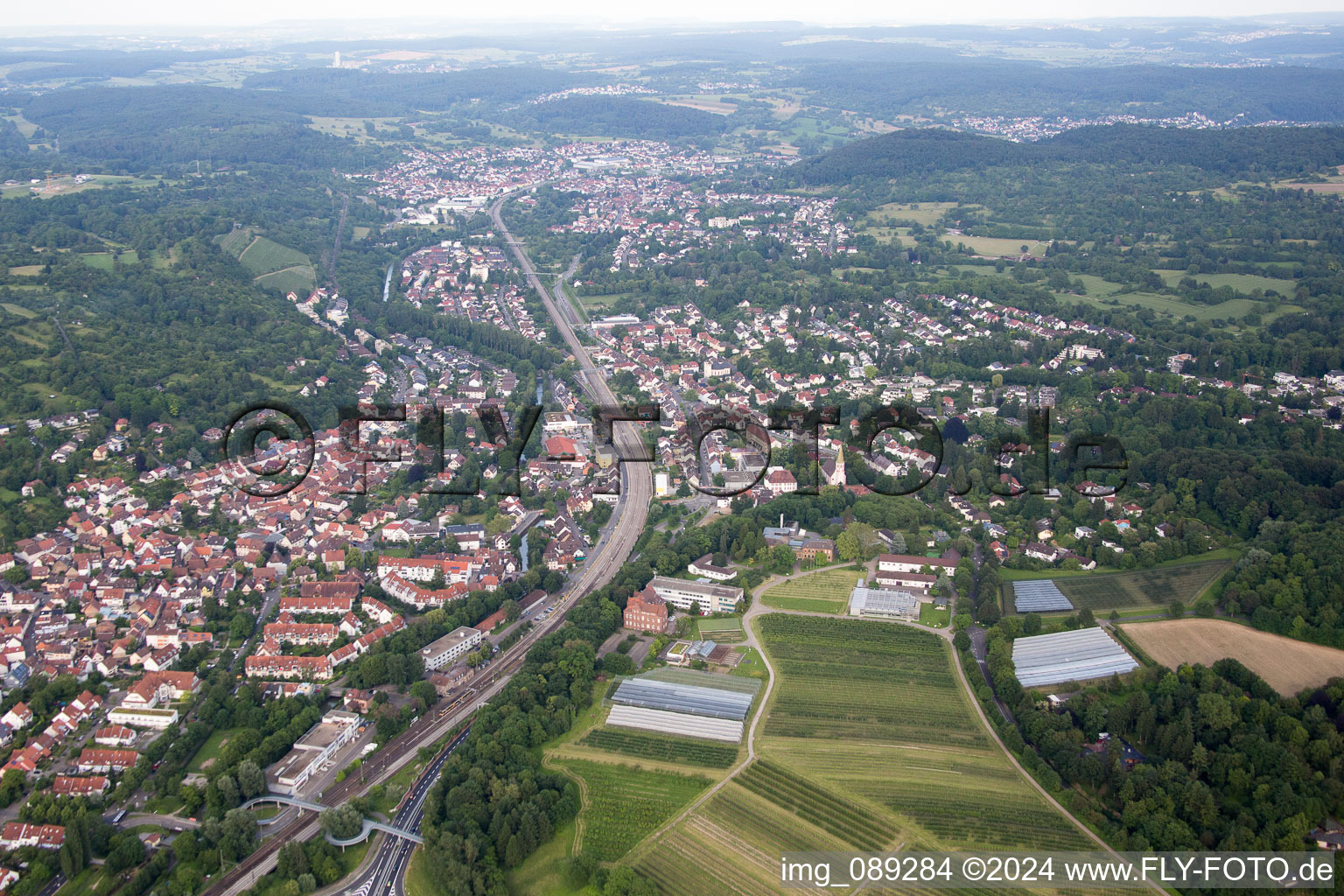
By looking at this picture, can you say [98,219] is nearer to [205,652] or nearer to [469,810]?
[205,652]

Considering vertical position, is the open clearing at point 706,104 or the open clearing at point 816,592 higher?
the open clearing at point 706,104

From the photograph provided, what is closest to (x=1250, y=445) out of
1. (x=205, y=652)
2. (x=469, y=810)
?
(x=469, y=810)

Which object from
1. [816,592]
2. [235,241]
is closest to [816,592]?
[816,592]

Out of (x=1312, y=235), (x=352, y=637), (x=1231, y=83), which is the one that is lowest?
(x=352, y=637)

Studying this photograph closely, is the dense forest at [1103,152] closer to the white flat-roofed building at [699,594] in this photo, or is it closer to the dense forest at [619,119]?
the dense forest at [619,119]

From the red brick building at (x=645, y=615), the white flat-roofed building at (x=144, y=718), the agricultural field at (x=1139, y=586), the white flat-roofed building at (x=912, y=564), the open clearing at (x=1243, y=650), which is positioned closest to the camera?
the white flat-roofed building at (x=144, y=718)

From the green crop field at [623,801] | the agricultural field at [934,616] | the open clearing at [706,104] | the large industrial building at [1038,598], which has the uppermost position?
the open clearing at [706,104]

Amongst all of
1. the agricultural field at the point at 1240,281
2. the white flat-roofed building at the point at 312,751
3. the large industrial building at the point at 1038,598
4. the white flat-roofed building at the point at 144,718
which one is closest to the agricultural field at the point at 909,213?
the agricultural field at the point at 1240,281

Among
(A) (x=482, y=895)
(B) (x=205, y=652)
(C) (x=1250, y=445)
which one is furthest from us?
(C) (x=1250, y=445)

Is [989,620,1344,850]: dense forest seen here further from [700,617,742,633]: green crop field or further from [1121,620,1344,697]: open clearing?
[700,617,742,633]: green crop field
